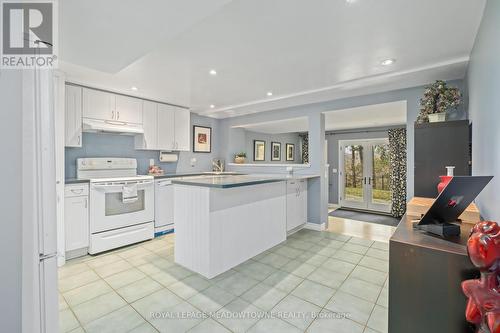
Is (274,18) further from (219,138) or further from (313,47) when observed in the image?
(219,138)

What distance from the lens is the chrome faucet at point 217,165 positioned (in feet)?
18.5

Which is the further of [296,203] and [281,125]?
[281,125]

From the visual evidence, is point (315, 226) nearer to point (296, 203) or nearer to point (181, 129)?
point (296, 203)

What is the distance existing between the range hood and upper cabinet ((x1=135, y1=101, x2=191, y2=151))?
7.4 inches

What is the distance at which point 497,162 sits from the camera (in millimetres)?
1339

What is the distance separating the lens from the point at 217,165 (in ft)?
18.7

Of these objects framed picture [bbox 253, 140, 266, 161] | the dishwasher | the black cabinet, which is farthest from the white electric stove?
the black cabinet

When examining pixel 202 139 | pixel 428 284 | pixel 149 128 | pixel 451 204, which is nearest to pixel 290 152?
pixel 202 139

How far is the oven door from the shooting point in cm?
309

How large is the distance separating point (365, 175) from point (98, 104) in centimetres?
627

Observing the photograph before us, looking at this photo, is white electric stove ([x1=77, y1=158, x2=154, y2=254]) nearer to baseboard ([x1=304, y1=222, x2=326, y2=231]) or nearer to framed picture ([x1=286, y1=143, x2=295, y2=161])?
baseboard ([x1=304, y1=222, x2=326, y2=231])

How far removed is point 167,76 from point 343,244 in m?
3.53

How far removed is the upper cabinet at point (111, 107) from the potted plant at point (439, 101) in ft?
13.8

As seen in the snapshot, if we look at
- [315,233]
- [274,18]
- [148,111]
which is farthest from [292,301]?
[148,111]
